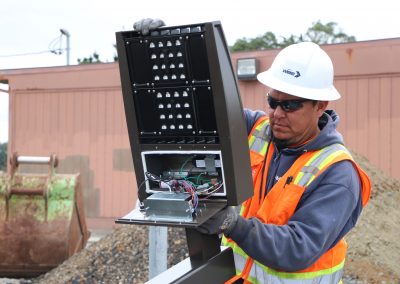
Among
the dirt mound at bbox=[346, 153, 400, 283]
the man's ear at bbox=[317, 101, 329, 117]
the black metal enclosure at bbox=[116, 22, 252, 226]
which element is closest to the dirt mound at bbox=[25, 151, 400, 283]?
the dirt mound at bbox=[346, 153, 400, 283]

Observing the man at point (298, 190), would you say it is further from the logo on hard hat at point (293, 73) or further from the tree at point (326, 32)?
the tree at point (326, 32)

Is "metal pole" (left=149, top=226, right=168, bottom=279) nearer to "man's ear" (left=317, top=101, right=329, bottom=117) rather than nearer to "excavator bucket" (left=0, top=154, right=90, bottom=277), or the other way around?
"man's ear" (left=317, top=101, right=329, bottom=117)

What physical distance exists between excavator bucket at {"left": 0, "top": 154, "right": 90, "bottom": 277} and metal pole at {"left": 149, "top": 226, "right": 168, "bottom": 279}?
3.38 metres

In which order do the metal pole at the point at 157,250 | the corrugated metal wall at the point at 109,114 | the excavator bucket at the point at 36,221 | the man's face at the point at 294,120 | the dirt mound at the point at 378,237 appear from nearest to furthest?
the man's face at the point at 294,120, the metal pole at the point at 157,250, the dirt mound at the point at 378,237, the excavator bucket at the point at 36,221, the corrugated metal wall at the point at 109,114

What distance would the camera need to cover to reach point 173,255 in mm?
6184

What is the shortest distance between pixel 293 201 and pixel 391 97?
754 centimetres

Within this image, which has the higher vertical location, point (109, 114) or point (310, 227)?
point (109, 114)

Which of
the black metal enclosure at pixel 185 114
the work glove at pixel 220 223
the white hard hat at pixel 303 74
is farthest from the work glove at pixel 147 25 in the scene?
the work glove at pixel 220 223

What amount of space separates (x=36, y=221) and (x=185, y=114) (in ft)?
16.9

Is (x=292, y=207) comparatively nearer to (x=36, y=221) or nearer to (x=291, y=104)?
Result: (x=291, y=104)

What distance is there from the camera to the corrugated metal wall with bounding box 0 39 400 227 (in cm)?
926

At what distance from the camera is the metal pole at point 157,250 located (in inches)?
145

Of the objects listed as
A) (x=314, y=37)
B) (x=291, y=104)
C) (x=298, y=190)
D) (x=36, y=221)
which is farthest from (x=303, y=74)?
(x=314, y=37)

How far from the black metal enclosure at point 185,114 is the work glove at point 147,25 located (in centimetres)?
3
